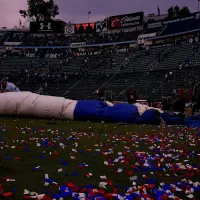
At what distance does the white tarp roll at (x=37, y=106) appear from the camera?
10.4 meters

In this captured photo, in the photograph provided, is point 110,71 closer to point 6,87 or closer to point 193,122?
point 6,87

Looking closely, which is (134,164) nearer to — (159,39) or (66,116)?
(66,116)

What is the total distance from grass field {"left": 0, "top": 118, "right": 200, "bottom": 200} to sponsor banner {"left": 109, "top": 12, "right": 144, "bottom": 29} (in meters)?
44.8

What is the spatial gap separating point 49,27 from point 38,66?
11.2 metres

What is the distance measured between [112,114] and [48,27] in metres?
48.6

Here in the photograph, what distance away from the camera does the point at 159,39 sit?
4378 centimetres

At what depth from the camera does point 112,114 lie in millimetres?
10430

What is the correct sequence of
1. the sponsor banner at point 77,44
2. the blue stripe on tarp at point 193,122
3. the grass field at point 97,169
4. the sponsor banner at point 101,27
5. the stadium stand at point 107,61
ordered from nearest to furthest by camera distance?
the grass field at point 97,169
the blue stripe on tarp at point 193,122
the stadium stand at point 107,61
the sponsor banner at point 77,44
the sponsor banner at point 101,27

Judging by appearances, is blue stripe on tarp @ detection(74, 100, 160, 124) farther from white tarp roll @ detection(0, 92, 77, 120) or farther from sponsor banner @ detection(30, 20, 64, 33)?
sponsor banner @ detection(30, 20, 64, 33)

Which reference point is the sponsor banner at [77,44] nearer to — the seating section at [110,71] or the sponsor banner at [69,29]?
the seating section at [110,71]

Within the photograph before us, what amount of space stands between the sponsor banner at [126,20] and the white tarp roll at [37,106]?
133 ft

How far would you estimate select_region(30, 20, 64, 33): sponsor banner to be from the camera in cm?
5628

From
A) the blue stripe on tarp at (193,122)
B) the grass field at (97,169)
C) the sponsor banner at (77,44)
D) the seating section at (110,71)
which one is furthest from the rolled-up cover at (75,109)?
the sponsor banner at (77,44)

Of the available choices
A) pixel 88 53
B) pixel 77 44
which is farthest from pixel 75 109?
pixel 77 44
